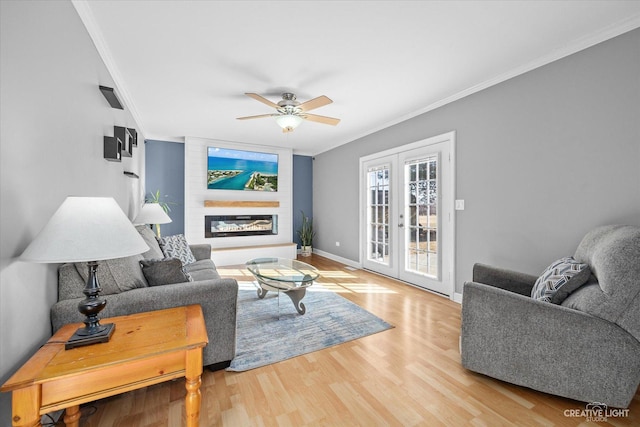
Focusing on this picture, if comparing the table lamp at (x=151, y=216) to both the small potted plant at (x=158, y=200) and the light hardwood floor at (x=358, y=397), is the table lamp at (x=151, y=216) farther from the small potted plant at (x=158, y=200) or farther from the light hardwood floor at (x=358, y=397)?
the light hardwood floor at (x=358, y=397)

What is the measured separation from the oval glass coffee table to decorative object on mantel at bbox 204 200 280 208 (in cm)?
247

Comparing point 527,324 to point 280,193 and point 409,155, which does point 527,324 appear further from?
point 280,193

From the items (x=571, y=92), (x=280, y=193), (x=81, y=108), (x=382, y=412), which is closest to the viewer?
(x=382, y=412)

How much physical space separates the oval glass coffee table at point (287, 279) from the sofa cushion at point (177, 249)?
0.74 metres

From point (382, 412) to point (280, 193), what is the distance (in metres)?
4.97

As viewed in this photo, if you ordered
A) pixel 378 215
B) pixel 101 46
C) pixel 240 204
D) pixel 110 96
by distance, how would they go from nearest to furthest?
pixel 101 46
pixel 110 96
pixel 378 215
pixel 240 204

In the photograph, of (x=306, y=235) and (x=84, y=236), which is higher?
(x=84, y=236)

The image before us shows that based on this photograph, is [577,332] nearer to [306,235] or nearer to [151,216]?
[151,216]

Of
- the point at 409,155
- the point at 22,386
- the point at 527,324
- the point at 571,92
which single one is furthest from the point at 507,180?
the point at 22,386

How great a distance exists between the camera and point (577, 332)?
5.02 ft

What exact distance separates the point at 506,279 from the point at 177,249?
11.2ft

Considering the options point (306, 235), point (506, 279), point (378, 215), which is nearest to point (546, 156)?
point (506, 279)

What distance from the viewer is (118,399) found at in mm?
1639

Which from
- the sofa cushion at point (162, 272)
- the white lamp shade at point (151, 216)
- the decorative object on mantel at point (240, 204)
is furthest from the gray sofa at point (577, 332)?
the decorative object on mantel at point (240, 204)
